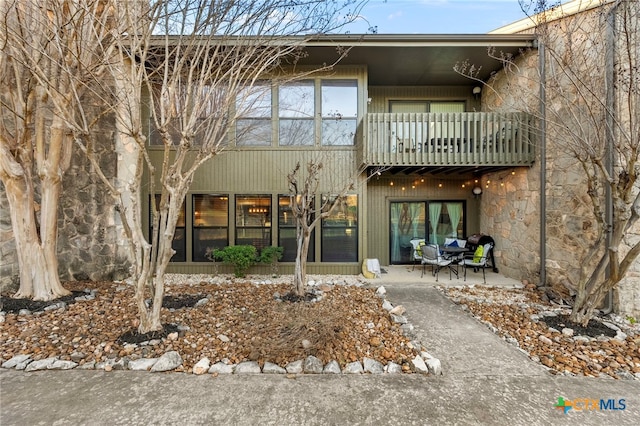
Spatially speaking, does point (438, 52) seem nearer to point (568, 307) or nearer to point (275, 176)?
point (275, 176)

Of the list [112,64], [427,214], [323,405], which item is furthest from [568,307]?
[112,64]

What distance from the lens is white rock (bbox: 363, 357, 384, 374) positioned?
2.79 meters

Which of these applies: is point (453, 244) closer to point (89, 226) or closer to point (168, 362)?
point (168, 362)

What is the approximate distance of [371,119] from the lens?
6.08m

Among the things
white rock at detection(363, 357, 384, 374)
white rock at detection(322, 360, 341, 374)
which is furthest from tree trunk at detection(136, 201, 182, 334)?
white rock at detection(363, 357, 384, 374)

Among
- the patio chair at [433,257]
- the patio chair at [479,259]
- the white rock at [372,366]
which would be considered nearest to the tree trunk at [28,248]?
the white rock at [372,366]

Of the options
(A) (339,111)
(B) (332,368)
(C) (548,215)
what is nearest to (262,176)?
(A) (339,111)

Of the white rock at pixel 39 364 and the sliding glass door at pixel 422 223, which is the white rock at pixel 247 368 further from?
the sliding glass door at pixel 422 223

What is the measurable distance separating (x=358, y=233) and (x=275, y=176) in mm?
2386

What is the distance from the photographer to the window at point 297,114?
6.70 metres

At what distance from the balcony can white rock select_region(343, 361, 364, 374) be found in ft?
13.7

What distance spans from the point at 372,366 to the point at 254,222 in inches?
184

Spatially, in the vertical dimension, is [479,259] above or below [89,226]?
below

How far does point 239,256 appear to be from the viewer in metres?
6.15
